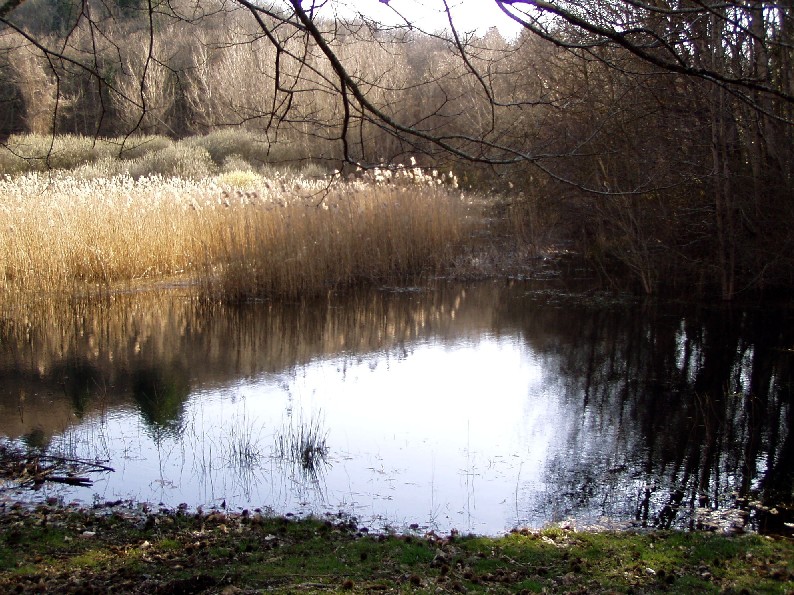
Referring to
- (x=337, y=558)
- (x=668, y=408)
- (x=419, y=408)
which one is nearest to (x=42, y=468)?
(x=337, y=558)

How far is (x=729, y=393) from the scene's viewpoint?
703 centimetres

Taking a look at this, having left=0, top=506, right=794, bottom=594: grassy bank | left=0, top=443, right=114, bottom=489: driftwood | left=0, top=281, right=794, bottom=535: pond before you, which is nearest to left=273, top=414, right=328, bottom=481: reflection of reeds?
left=0, top=281, right=794, bottom=535: pond

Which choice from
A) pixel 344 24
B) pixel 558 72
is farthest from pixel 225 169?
pixel 344 24

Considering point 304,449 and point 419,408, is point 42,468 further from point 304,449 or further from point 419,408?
point 419,408

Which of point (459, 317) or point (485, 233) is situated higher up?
point (485, 233)

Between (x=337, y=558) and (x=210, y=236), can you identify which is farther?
(x=210, y=236)

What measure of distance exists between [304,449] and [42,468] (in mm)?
1630

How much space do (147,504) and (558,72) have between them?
9964 millimetres

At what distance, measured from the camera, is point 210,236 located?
39.5 feet

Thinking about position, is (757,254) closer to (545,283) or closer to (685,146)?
(685,146)

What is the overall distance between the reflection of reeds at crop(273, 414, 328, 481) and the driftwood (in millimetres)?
1133

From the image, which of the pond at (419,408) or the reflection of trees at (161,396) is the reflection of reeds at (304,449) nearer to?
the pond at (419,408)

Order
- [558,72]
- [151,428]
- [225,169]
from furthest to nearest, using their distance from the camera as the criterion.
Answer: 1. [225,169]
2. [558,72]
3. [151,428]

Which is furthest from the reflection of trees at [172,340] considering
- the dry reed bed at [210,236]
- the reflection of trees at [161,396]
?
the dry reed bed at [210,236]
